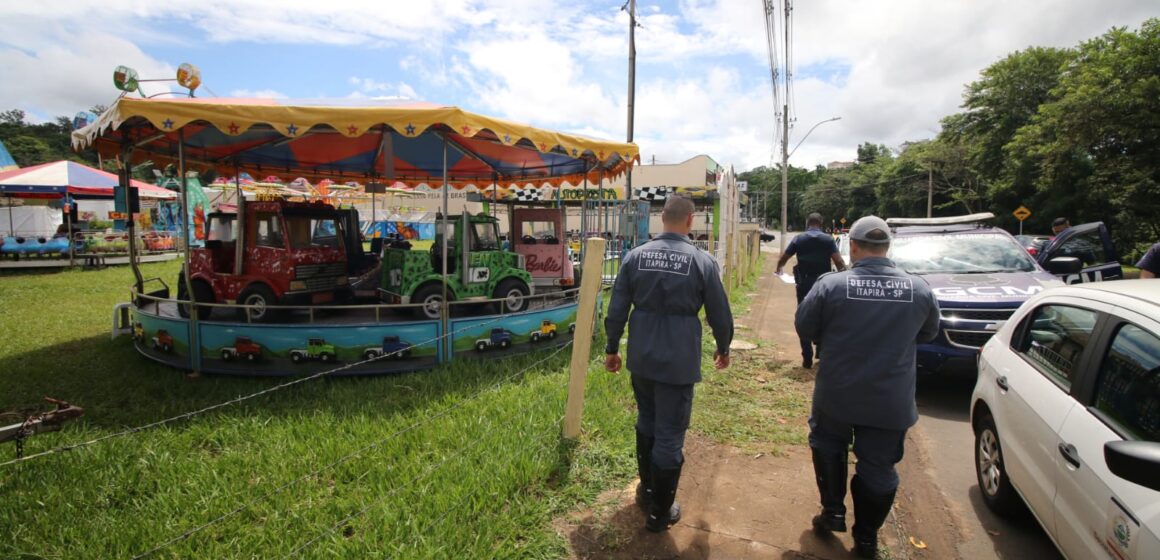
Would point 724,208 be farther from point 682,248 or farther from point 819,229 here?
point 682,248

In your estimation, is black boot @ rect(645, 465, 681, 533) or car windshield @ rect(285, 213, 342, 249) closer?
black boot @ rect(645, 465, 681, 533)

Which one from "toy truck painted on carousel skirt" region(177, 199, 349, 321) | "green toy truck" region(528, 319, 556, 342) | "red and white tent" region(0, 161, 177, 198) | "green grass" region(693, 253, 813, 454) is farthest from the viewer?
"red and white tent" region(0, 161, 177, 198)

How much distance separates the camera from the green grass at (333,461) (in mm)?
3135

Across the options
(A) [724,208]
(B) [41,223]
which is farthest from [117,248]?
(A) [724,208]

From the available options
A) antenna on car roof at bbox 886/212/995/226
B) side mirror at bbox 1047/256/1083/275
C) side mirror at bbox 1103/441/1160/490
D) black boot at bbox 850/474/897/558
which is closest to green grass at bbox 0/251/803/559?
black boot at bbox 850/474/897/558

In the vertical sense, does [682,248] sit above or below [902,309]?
above

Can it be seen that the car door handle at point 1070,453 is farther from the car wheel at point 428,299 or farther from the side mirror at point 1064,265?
the car wheel at point 428,299

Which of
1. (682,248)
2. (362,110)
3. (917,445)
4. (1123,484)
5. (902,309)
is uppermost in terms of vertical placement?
(362,110)

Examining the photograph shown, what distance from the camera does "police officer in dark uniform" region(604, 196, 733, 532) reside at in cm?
317

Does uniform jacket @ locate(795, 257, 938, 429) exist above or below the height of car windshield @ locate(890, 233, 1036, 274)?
below

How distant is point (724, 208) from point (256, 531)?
9.52 m

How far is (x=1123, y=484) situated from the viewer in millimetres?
2154

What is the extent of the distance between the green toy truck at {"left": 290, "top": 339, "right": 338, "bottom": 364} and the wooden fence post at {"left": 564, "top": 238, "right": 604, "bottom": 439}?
3.17 m

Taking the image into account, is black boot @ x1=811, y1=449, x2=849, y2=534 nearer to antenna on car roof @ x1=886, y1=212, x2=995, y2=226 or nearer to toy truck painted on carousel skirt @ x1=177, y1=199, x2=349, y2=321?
antenna on car roof @ x1=886, y1=212, x2=995, y2=226
